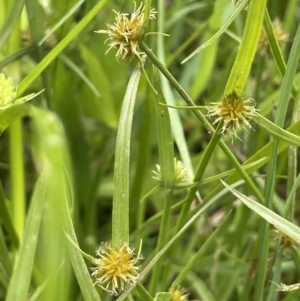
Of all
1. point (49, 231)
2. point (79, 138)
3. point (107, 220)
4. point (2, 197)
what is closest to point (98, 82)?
point (79, 138)

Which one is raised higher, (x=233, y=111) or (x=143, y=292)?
(x=233, y=111)

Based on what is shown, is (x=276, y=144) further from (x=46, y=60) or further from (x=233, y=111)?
(x=46, y=60)

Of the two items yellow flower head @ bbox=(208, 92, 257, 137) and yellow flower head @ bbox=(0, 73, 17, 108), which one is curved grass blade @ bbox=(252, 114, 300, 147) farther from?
yellow flower head @ bbox=(0, 73, 17, 108)

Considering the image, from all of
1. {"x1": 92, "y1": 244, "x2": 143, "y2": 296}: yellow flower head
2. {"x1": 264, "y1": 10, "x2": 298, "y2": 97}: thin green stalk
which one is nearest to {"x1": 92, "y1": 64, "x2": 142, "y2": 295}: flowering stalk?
{"x1": 92, "y1": 244, "x2": 143, "y2": 296}: yellow flower head

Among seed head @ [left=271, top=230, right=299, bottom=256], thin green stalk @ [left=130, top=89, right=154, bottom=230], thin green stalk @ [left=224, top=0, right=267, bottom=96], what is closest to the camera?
thin green stalk @ [left=224, top=0, right=267, bottom=96]

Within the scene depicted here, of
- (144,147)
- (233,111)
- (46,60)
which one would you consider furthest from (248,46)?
(144,147)

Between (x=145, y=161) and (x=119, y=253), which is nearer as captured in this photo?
(x=119, y=253)

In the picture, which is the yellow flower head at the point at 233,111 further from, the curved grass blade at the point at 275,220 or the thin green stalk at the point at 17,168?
the thin green stalk at the point at 17,168
